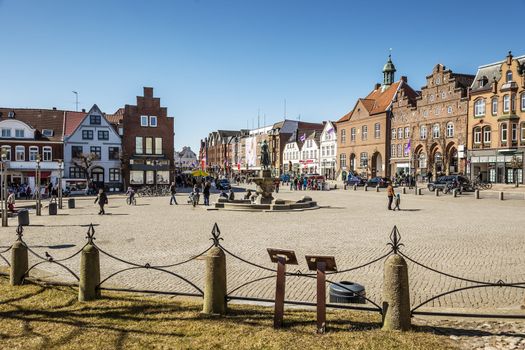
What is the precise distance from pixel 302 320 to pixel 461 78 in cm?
5702

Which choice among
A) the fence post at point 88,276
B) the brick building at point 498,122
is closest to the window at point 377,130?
the brick building at point 498,122

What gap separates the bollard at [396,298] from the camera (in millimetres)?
6023

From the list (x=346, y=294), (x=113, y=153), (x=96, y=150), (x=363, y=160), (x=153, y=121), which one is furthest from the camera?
(x=363, y=160)

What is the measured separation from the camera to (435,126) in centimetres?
5603

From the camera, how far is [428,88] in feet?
188

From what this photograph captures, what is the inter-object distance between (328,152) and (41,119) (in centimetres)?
4965

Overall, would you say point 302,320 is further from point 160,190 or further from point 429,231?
point 160,190

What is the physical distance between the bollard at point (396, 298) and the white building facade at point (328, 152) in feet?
238

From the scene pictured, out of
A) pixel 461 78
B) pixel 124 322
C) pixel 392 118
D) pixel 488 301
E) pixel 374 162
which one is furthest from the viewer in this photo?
pixel 374 162

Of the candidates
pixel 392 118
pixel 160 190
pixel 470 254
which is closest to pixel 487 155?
pixel 392 118

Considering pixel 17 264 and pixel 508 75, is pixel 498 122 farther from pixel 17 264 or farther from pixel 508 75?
pixel 17 264

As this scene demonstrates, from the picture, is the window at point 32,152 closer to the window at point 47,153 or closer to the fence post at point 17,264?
the window at point 47,153

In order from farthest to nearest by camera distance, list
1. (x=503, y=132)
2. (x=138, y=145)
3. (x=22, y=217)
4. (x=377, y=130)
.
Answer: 1. (x=377, y=130)
2. (x=138, y=145)
3. (x=503, y=132)
4. (x=22, y=217)

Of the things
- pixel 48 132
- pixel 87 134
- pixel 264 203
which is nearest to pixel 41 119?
pixel 48 132
